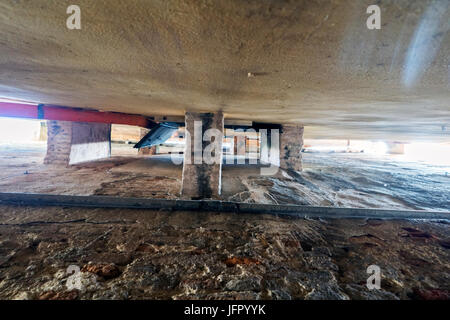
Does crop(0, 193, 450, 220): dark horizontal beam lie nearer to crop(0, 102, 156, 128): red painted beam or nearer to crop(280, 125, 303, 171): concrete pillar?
crop(0, 102, 156, 128): red painted beam

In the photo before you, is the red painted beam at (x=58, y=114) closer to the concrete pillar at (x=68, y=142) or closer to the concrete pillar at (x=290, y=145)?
the concrete pillar at (x=68, y=142)

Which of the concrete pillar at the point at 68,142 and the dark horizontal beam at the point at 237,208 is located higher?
the concrete pillar at the point at 68,142

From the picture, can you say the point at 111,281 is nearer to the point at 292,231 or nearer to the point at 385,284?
the point at 292,231

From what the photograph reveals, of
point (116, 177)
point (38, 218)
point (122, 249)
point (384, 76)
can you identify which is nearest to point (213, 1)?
point (384, 76)

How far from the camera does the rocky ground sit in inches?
52.2

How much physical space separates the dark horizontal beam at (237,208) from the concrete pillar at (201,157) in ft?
2.01

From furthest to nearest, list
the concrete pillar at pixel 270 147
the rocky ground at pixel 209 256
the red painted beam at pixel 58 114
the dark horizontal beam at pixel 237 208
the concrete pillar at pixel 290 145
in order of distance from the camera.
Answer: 1. the concrete pillar at pixel 270 147
2. the concrete pillar at pixel 290 145
3. the red painted beam at pixel 58 114
4. the dark horizontal beam at pixel 237 208
5. the rocky ground at pixel 209 256

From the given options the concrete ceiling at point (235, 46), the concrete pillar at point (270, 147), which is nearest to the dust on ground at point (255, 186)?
the concrete pillar at point (270, 147)

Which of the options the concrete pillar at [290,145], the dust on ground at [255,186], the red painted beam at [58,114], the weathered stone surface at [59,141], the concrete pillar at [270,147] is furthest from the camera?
the concrete pillar at [270,147]

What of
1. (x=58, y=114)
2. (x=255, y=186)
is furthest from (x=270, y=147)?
(x=58, y=114)

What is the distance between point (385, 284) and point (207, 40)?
2.21 m

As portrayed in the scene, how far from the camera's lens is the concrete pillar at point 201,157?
11.3 ft

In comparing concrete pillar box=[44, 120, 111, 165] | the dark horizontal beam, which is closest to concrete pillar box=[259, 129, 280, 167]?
the dark horizontal beam
